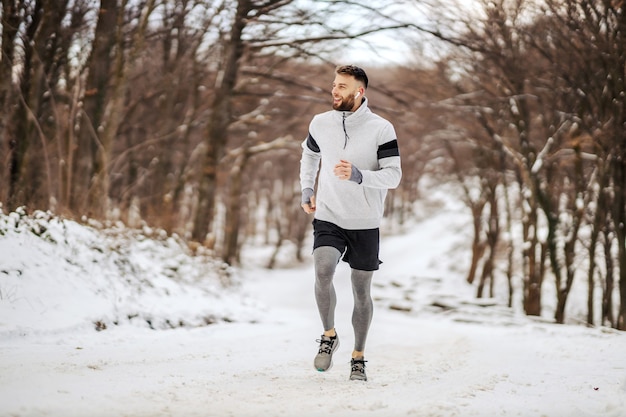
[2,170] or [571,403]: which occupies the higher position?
[2,170]

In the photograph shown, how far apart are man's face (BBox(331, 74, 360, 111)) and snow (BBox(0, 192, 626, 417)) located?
1884mm

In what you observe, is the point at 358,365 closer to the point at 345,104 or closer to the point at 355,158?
the point at 355,158

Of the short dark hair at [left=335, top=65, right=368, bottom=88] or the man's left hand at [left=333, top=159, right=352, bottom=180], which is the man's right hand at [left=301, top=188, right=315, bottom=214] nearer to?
the man's left hand at [left=333, top=159, right=352, bottom=180]

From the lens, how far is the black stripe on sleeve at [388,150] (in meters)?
4.12

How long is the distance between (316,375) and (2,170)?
5913 mm

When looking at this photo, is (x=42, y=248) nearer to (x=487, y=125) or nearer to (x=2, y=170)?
(x=2, y=170)

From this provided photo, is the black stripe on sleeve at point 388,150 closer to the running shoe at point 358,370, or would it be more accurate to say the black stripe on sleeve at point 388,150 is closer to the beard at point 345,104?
the beard at point 345,104

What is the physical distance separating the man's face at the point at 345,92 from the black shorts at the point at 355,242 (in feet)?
2.73

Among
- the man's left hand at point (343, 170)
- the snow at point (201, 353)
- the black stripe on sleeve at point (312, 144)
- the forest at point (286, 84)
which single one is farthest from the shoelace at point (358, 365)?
the forest at point (286, 84)

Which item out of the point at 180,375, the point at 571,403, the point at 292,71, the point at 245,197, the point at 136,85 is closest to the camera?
the point at 571,403

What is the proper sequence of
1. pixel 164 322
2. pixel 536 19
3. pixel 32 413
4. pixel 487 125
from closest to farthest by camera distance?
pixel 32 413, pixel 164 322, pixel 536 19, pixel 487 125

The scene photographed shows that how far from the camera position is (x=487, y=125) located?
15805 mm

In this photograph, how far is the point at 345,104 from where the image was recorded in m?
4.18

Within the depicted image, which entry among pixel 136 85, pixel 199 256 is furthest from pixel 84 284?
pixel 136 85
